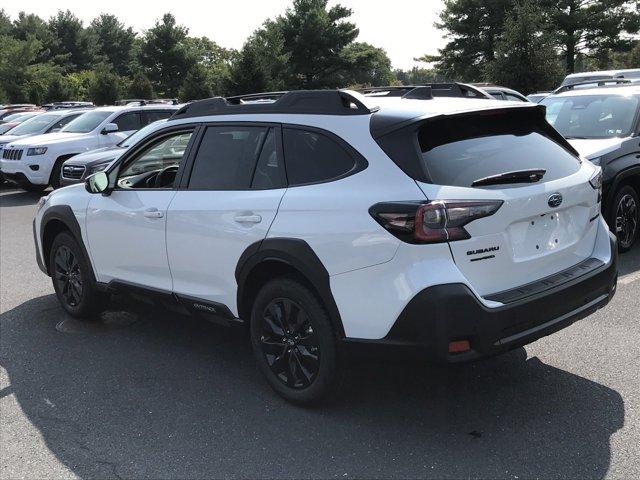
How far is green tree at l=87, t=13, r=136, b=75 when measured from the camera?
84750mm

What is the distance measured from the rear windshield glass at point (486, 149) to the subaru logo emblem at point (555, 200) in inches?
4.3

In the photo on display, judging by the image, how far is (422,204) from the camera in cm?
307

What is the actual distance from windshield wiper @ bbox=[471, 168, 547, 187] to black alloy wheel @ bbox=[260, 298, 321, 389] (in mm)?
1184

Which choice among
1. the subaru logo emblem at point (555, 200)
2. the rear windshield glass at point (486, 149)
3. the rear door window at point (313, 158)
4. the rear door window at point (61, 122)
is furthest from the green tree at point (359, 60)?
the subaru logo emblem at point (555, 200)

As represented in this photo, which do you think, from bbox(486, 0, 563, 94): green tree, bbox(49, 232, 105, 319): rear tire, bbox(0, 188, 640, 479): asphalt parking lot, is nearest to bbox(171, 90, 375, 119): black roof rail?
bbox(0, 188, 640, 479): asphalt parking lot

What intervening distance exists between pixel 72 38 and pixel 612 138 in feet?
255

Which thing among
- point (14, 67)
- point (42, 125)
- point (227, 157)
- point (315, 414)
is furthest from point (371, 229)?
point (14, 67)

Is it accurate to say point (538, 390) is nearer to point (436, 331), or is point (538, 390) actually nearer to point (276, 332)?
point (436, 331)

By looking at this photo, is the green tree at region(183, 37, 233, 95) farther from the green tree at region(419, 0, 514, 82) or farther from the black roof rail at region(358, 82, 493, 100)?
the black roof rail at region(358, 82, 493, 100)

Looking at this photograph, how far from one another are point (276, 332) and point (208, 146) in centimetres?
135

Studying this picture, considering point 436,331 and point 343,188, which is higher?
point 343,188

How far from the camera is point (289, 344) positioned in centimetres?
371

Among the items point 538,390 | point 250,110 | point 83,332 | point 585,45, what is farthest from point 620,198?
point 585,45

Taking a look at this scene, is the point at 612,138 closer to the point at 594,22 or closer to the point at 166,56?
the point at 594,22
